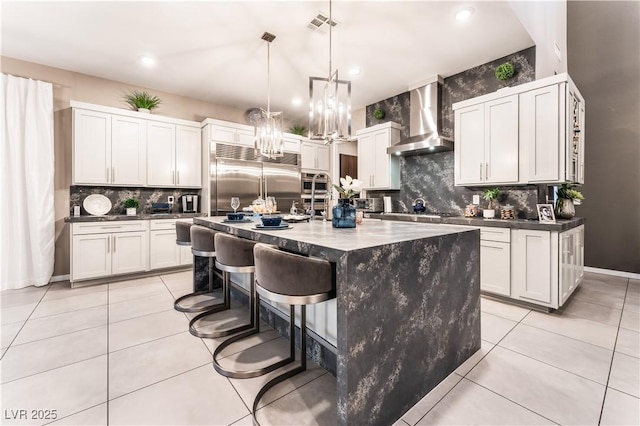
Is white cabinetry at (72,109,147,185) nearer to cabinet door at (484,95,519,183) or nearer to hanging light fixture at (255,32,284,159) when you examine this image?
hanging light fixture at (255,32,284,159)

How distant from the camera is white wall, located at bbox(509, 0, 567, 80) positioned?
3093mm

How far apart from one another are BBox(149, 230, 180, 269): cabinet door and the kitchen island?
119 inches

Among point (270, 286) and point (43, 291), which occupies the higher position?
point (270, 286)

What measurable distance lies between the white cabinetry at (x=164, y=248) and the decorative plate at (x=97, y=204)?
2.43ft

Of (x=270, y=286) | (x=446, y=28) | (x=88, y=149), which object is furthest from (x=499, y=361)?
(x=88, y=149)

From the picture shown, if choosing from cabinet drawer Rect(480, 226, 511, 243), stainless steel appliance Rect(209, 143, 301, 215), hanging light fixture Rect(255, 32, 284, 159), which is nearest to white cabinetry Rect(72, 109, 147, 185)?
stainless steel appliance Rect(209, 143, 301, 215)

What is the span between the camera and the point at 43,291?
3.59 metres

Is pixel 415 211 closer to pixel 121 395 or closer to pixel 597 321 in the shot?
pixel 597 321

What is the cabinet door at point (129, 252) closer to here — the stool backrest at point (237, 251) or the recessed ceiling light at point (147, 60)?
the recessed ceiling light at point (147, 60)

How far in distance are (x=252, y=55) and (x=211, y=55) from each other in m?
0.53

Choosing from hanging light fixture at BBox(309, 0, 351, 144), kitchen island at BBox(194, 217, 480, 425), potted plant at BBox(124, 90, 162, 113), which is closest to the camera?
kitchen island at BBox(194, 217, 480, 425)

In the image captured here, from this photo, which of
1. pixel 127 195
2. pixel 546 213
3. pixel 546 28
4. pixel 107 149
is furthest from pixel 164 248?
pixel 546 28

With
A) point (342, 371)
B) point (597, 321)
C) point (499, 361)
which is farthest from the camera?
point (597, 321)

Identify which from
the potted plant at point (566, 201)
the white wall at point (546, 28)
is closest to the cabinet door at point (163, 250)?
the white wall at point (546, 28)
